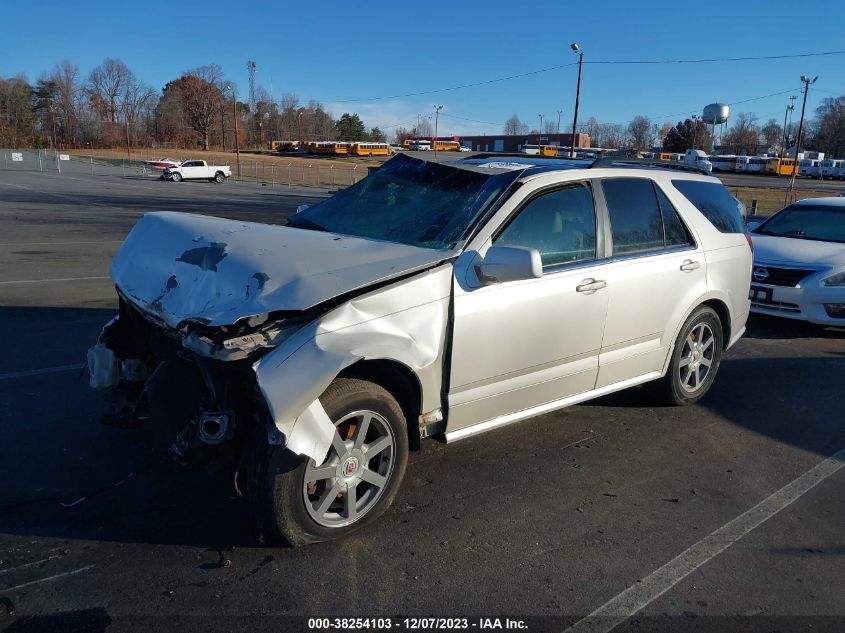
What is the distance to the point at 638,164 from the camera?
5297mm

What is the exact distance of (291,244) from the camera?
3.58m

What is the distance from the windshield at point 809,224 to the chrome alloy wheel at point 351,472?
7.93 meters

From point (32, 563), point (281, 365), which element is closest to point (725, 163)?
point (281, 365)

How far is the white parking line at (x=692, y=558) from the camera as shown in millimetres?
2830

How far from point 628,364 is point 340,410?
2445mm

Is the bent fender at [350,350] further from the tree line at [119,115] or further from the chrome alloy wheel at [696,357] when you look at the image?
the tree line at [119,115]

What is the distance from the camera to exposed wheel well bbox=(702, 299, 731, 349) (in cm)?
538

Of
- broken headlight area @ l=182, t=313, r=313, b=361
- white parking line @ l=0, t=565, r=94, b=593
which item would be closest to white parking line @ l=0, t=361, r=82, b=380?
white parking line @ l=0, t=565, r=94, b=593

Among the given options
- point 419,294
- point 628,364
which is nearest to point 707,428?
point 628,364

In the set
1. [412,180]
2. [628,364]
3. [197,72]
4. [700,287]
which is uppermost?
[197,72]

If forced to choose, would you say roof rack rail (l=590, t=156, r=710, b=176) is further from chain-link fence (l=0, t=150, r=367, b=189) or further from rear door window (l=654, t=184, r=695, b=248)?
chain-link fence (l=0, t=150, r=367, b=189)

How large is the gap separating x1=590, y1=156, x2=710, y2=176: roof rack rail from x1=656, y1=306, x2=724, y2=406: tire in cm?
123

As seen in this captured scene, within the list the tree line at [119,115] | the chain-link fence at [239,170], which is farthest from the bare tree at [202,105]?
the chain-link fence at [239,170]

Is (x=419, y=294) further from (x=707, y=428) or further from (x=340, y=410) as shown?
(x=707, y=428)
